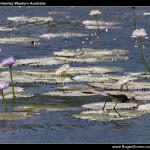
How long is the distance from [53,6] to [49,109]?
9.29 meters

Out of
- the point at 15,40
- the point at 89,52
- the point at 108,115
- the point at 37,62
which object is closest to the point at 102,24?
the point at 15,40

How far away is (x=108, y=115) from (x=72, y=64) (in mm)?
2454

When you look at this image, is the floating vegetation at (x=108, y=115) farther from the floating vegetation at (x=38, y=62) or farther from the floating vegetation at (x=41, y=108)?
the floating vegetation at (x=38, y=62)

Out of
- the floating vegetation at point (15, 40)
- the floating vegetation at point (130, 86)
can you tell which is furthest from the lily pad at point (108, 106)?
the floating vegetation at point (15, 40)

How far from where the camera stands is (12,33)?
32.7 ft

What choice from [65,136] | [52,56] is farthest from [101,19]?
[65,136]

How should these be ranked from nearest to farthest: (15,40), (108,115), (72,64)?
(108,115), (72,64), (15,40)

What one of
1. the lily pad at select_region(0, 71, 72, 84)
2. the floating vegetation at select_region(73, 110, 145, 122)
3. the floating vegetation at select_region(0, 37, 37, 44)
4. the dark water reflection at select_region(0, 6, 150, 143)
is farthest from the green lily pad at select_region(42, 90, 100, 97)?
the floating vegetation at select_region(0, 37, 37, 44)

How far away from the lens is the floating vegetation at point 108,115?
469 cm

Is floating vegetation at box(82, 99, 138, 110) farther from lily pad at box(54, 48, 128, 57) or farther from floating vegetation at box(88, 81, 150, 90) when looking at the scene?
lily pad at box(54, 48, 128, 57)

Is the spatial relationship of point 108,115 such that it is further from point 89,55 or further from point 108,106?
point 89,55

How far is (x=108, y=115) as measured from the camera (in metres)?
4.78

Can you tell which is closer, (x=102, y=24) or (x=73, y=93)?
(x=73, y=93)

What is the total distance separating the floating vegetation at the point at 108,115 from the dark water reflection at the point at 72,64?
0.11ft
